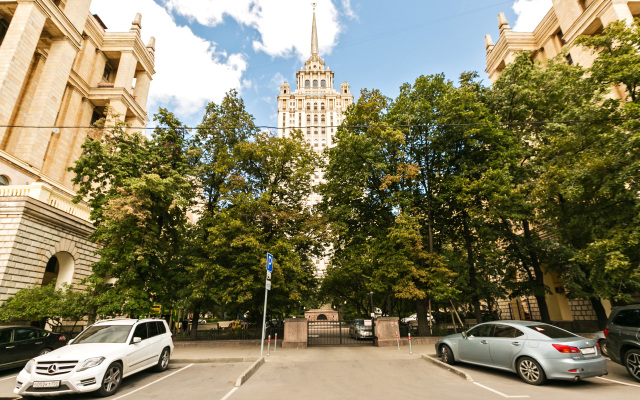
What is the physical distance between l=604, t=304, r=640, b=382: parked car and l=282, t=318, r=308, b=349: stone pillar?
1166 cm

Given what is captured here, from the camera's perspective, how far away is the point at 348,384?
319 inches

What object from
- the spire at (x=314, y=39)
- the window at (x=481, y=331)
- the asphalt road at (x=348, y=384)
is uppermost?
the spire at (x=314, y=39)

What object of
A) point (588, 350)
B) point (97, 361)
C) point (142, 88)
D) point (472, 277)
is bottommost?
point (97, 361)

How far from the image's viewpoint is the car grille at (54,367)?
681 centimetres

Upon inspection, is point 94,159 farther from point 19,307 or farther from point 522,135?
point 522,135

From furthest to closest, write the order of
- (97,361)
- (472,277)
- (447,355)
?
(472,277) → (447,355) → (97,361)

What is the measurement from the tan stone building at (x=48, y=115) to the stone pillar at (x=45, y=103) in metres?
0.08

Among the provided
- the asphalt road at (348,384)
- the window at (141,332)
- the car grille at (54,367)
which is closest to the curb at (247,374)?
the asphalt road at (348,384)

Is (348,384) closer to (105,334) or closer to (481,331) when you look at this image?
(481,331)

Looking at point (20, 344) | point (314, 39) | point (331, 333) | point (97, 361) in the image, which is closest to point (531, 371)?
point (97, 361)

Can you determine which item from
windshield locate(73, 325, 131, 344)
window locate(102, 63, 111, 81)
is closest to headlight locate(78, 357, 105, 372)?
windshield locate(73, 325, 131, 344)

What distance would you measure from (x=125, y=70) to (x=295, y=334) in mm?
39215

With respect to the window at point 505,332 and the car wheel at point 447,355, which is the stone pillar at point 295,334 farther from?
the window at point 505,332

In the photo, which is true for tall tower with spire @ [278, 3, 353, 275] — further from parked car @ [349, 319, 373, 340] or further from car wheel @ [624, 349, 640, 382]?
car wheel @ [624, 349, 640, 382]
